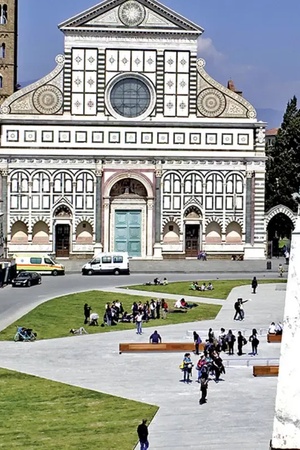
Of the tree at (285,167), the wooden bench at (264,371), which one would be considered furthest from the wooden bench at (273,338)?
the tree at (285,167)

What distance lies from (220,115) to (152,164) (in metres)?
6.25

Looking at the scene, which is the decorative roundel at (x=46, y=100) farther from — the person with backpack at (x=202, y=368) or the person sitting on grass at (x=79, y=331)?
the person with backpack at (x=202, y=368)

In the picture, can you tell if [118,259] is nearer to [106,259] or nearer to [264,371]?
[106,259]

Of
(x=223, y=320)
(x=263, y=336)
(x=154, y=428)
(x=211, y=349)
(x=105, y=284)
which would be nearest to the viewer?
(x=154, y=428)

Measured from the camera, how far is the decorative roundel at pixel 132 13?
70.4 meters

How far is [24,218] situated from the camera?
7044 cm

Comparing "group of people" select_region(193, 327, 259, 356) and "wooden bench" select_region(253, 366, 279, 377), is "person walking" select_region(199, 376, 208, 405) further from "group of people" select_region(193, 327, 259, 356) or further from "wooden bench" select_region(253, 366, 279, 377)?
"group of people" select_region(193, 327, 259, 356)

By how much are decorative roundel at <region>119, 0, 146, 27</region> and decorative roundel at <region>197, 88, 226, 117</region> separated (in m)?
7.11

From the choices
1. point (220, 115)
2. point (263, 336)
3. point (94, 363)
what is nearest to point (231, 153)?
point (220, 115)

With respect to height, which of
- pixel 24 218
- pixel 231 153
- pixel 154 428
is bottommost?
pixel 154 428

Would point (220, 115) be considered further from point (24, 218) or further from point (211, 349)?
point (211, 349)

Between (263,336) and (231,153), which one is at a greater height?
(231,153)

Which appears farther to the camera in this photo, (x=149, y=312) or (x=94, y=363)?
(x=149, y=312)

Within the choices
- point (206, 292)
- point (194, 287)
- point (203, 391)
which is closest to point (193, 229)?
point (194, 287)
